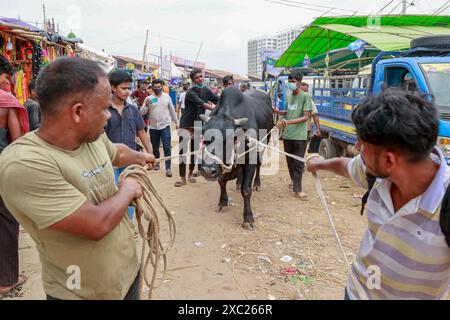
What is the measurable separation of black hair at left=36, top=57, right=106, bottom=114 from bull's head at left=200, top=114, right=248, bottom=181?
2732mm

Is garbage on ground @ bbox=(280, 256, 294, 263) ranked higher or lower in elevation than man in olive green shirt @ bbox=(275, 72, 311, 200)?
lower

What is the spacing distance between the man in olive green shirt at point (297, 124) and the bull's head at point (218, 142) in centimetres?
110

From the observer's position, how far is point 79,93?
53.7 inches

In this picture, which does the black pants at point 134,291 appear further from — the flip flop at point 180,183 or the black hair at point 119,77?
the flip flop at point 180,183

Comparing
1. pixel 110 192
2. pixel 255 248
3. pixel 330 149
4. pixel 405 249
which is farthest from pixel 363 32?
pixel 110 192

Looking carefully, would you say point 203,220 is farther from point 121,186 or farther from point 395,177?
point 395,177

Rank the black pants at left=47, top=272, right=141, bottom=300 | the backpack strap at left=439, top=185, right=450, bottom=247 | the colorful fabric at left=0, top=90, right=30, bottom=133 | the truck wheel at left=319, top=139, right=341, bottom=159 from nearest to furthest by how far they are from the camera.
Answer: the backpack strap at left=439, top=185, right=450, bottom=247
the black pants at left=47, top=272, right=141, bottom=300
the colorful fabric at left=0, top=90, right=30, bottom=133
the truck wheel at left=319, top=139, right=341, bottom=159

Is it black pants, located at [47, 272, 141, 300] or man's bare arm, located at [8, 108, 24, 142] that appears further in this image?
man's bare arm, located at [8, 108, 24, 142]

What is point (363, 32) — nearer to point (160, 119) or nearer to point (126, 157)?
point (160, 119)

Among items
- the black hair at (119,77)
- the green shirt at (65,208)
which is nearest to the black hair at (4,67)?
the black hair at (119,77)

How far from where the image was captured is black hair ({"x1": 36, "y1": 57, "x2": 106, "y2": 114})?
4.40 ft

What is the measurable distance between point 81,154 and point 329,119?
263 inches

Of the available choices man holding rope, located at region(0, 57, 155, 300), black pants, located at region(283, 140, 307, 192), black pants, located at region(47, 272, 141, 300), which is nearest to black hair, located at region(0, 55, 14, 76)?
man holding rope, located at region(0, 57, 155, 300)

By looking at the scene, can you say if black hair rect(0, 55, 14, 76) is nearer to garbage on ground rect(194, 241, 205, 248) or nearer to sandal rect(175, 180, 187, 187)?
garbage on ground rect(194, 241, 205, 248)
